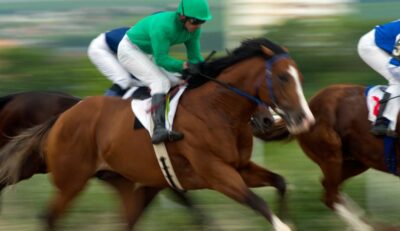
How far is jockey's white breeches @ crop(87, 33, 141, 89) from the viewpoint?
735cm

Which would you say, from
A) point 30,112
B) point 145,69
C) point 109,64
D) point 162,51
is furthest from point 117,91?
point 162,51

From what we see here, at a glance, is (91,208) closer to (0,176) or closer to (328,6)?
(0,176)

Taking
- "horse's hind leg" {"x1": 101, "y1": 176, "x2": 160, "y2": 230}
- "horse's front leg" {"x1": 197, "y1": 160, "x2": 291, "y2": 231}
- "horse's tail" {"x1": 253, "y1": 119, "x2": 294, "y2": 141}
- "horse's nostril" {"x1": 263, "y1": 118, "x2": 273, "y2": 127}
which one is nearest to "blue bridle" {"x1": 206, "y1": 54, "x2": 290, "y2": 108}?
"horse's nostril" {"x1": 263, "y1": 118, "x2": 273, "y2": 127}

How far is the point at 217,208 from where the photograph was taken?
25.1 feet

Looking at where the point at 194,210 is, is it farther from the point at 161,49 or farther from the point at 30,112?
the point at 30,112

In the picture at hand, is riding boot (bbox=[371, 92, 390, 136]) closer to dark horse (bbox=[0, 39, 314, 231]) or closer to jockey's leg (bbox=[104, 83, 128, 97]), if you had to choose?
dark horse (bbox=[0, 39, 314, 231])

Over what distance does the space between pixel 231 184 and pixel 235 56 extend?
0.90 meters

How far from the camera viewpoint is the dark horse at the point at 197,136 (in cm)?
600

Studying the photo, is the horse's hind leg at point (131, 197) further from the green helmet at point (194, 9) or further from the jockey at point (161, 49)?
the green helmet at point (194, 9)

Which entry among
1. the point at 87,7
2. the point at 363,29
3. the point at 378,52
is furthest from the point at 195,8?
the point at 363,29

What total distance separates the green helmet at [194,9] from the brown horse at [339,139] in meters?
1.31

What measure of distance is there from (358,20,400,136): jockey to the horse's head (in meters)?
1.14

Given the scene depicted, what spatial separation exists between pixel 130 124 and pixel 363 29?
6.68 meters

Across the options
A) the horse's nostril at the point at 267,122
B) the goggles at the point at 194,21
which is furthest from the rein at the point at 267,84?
the goggles at the point at 194,21
